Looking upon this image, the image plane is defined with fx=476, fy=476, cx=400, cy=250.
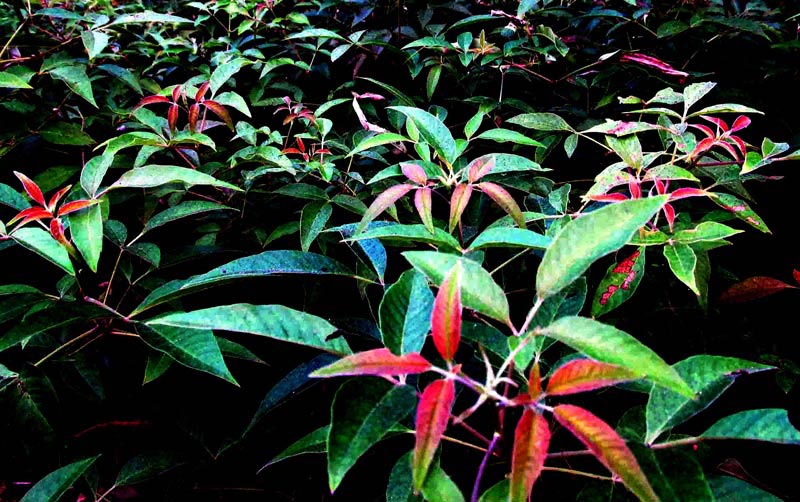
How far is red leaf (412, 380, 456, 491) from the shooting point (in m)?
0.37

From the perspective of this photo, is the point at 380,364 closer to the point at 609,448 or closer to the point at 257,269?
the point at 609,448

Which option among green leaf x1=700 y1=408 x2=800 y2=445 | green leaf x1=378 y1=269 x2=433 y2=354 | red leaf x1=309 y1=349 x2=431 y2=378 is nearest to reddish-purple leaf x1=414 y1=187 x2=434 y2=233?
green leaf x1=378 y1=269 x2=433 y2=354

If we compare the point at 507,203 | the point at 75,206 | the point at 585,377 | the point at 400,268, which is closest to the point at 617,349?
the point at 585,377

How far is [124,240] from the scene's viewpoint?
0.83 metres

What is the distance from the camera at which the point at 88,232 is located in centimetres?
67

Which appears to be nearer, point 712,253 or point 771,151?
point 771,151

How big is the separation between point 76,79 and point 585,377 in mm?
1112

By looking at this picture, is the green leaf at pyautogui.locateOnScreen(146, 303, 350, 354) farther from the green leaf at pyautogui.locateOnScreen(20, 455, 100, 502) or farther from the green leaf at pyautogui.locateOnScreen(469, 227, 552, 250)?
the green leaf at pyautogui.locateOnScreen(20, 455, 100, 502)

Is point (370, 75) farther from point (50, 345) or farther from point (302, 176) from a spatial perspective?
point (50, 345)

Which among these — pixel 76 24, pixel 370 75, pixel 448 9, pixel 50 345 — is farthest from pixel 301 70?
pixel 50 345

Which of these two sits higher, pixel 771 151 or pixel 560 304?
pixel 771 151

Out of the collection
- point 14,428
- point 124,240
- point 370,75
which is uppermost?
point 370,75

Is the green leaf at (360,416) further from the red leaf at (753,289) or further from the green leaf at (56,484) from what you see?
the red leaf at (753,289)

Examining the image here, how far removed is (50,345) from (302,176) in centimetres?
52
